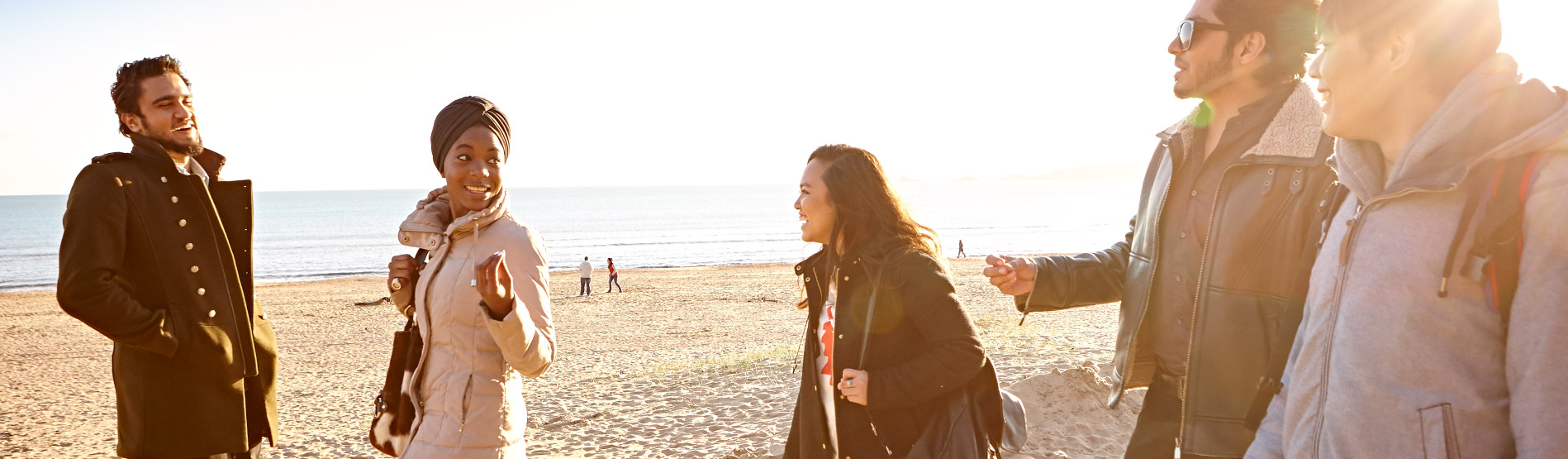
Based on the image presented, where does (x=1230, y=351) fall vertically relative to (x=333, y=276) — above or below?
above

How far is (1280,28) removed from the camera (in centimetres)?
273

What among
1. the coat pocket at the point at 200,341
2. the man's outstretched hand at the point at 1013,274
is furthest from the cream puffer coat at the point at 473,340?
the man's outstretched hand at the point at 1013,274

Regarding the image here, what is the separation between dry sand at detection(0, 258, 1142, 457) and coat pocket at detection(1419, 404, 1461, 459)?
4996 millimetres

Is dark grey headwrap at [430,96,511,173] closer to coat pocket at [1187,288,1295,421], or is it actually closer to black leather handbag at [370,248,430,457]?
black leather handbag at [370,248,430,457]

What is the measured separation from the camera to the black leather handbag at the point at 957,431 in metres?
3.11

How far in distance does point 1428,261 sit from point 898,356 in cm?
189

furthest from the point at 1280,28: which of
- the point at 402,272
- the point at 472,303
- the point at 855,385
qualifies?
the point at 402,272

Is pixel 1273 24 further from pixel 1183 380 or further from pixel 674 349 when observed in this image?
pixel 674 349

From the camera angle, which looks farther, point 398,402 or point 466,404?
point 398,402

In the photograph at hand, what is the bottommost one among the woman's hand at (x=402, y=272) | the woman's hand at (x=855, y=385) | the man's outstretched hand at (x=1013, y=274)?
the woman's hand at (x=855, y=385)

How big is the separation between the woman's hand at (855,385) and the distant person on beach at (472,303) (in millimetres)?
1058

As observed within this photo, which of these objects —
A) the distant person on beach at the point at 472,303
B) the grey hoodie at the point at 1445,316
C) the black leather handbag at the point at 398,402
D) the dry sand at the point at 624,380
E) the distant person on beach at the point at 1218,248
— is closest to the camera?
the grey hoodie at the point at 1445,316

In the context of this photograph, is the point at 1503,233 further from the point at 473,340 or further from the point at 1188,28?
the point at 473,340

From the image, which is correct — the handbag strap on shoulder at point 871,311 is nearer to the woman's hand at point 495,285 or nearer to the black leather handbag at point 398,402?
the woman's hand at point 495,285
